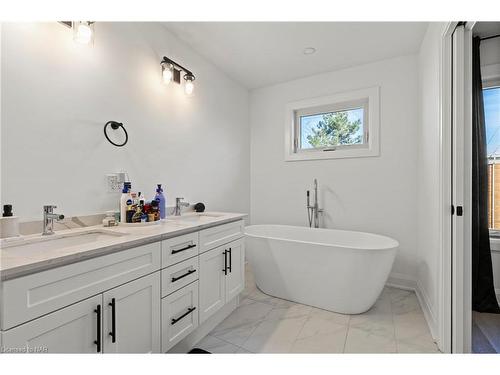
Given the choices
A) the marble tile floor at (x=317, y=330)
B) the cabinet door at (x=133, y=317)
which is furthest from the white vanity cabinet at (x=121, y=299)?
the marble tile floor at (x=317, y=330)

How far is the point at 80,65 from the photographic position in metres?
1.54

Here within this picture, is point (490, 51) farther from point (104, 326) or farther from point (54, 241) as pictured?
point (54, 241)

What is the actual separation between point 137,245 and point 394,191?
2554mm

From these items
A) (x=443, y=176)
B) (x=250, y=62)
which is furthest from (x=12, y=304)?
(x=250, y=62)

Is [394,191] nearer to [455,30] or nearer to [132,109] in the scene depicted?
[455,30]

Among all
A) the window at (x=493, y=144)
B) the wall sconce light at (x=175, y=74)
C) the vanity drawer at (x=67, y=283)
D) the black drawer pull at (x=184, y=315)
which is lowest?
the black drawer pull at (x=184, y=315)

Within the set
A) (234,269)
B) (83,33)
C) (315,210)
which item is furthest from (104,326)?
(315,210)

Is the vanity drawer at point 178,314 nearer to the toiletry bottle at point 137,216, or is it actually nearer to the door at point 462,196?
the toiletry bottle at point 137,216

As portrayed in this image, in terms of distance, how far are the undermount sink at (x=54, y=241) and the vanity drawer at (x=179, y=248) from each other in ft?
0.79

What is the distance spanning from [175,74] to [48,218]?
5.09 ft

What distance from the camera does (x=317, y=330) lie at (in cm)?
184

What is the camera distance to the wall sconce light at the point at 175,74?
2045 mm

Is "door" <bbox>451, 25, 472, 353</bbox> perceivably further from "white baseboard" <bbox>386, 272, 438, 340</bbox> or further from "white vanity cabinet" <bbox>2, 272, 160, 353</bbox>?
"white vanity cabinet" <bbox>2, 272, 160, 353</bbox>

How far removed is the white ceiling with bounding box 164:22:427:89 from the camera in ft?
6.86
